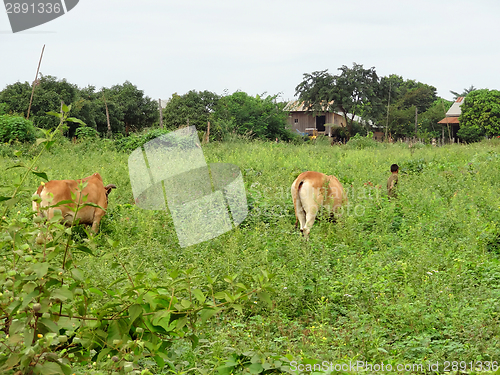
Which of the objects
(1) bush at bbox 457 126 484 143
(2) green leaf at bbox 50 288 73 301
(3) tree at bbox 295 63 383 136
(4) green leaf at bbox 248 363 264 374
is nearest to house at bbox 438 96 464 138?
(1) bush at bbox 457 126 484 143

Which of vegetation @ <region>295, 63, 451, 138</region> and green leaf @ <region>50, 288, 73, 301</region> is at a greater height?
vegetation @ <region>295, 63, 451, 138</region>

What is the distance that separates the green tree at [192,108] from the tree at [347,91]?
1276 cm

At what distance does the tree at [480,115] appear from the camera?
40312 mm

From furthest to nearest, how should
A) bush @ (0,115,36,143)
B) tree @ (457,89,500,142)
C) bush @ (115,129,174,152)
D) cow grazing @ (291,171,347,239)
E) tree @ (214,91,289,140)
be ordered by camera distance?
tree @ (457,89,500,142) < tree @ (214,91,289,140) < bush @ (115,129,174,152) < bush @ (0,115,36,143) < cow grazing @ (291,171,347,239)

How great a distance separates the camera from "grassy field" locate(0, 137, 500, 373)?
3486 mm

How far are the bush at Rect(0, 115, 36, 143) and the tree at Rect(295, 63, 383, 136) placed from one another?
27.1 metres

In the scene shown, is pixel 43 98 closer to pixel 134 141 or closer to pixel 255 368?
pixel 134 141

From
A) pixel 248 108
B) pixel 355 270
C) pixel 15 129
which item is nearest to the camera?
pixel 355 270

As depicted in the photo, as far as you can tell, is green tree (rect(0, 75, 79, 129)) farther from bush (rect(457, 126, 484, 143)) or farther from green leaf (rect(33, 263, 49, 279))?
bush (rect(457, 126, 484, 143))

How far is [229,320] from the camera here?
4.30 m

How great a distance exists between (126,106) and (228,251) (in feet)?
109

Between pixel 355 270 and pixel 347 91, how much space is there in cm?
3514

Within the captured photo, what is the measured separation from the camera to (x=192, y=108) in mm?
29422

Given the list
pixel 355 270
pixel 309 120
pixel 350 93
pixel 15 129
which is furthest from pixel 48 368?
pixel 309 120
